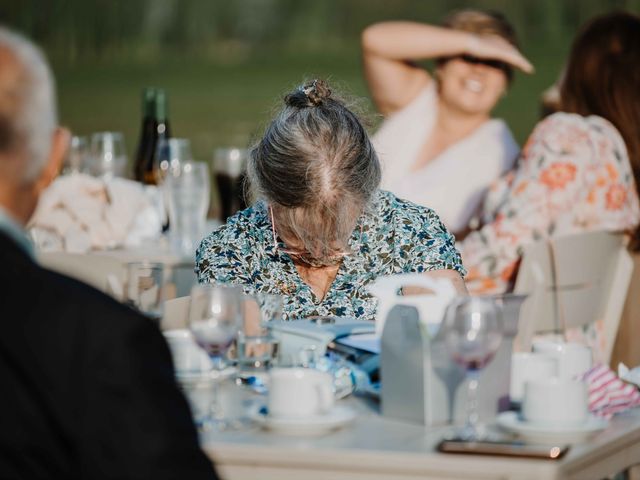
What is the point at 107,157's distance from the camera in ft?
15.8

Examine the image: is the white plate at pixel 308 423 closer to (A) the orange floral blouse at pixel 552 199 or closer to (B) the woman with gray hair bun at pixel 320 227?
(B) the woman with gray hair bun at pixel 320 227

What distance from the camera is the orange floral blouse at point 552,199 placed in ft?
13.1

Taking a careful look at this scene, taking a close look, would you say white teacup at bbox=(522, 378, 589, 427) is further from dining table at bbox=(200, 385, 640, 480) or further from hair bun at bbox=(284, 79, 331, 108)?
hair bun at bbox=(284, 79, 331, 108)

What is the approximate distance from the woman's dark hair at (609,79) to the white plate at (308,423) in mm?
2613

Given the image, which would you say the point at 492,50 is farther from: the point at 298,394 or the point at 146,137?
the point at 298,394

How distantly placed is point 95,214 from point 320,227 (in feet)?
5.52

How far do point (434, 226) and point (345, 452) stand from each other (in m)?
1.20

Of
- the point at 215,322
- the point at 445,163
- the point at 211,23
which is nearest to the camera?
the point at 215,322

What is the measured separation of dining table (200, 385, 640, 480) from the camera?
1.70m

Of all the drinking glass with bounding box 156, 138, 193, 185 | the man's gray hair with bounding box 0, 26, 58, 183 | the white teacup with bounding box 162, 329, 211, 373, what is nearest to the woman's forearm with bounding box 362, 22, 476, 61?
the drinking glass with bounding box 156, 138, 193, 185

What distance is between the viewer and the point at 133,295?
2109mm

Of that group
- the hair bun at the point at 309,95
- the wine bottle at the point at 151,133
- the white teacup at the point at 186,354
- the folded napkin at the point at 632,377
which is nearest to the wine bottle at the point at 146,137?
the wine bottle at the point at 151,133

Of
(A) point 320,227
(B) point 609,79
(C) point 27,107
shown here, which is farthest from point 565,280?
(C) point 27,107

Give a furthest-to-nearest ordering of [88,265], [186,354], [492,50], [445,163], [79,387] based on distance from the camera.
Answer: [492,50]
[445,163]
[88,265]
[186,354]
[79,387]
